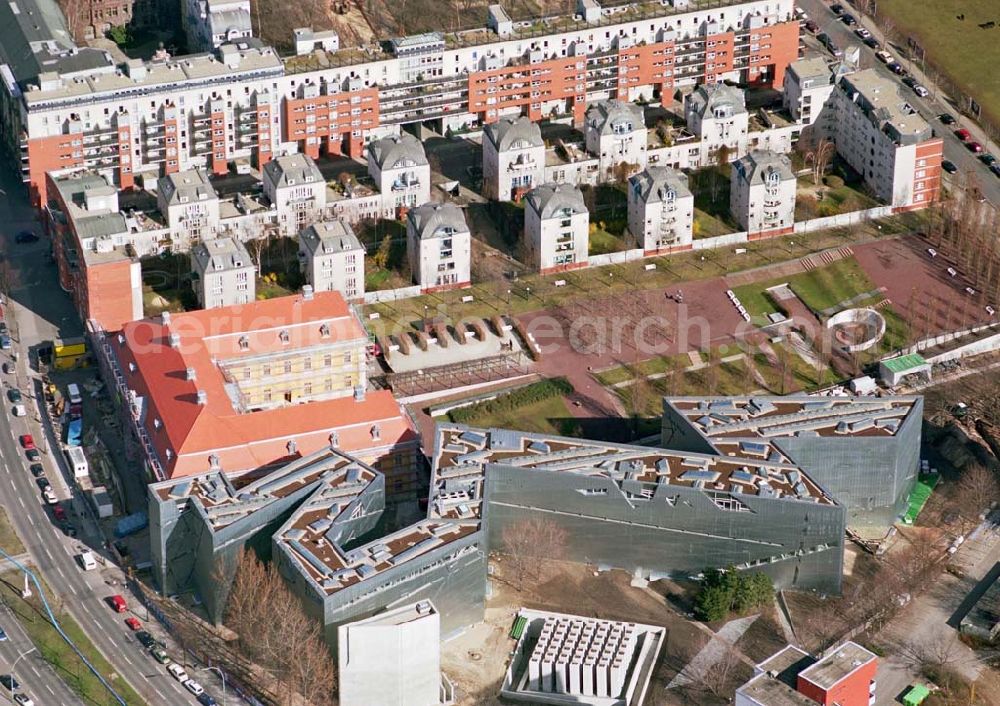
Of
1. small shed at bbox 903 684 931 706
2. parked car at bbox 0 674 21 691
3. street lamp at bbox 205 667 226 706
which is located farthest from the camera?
street lamp at bbox 205 667 226 706

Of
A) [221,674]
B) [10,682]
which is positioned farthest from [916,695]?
[10,682]

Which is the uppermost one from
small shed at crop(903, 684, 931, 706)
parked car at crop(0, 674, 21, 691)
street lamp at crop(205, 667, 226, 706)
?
parked car at crop(0, 674, 21, 691)

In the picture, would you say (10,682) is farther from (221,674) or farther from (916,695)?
(916,695)

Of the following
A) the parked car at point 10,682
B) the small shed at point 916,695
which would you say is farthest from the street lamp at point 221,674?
the small shed at point 916,695

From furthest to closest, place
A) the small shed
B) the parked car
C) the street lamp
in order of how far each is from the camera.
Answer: the street lamp < the small shed < the parked car

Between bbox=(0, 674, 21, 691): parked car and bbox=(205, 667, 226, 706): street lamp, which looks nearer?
bbox=(0, 674, 21, 691): parked car

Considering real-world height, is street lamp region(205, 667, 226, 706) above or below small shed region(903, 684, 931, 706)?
above

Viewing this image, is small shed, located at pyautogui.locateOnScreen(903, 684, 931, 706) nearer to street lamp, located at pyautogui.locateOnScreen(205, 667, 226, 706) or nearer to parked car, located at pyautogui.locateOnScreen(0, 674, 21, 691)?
street lamp, located at pyautogui.locateOnScreen(205, 667, 226, 706)

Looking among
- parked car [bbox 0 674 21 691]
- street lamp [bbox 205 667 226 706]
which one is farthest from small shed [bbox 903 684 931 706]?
parked car [bbox 0 674 21 691]

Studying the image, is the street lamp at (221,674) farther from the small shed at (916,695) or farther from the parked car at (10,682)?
the small shed at (916,695)

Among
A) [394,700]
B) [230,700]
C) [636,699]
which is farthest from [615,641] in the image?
[230,700]
